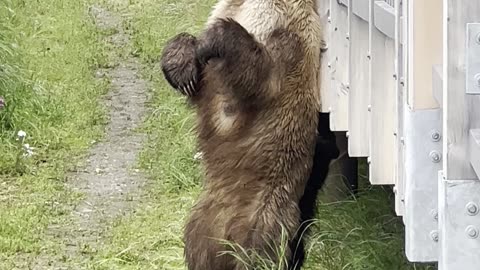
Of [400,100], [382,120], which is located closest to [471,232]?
[400,100]

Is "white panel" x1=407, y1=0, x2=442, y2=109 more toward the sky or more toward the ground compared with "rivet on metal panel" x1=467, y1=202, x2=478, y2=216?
more toward the sky

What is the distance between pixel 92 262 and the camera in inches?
265

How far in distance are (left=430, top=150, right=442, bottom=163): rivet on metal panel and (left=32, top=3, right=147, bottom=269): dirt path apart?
3572mm

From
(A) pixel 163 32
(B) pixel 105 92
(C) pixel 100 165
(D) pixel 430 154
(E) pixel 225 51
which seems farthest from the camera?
(A) pixel 163 32

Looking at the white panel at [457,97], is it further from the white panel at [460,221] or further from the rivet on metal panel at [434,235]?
the rivet on metal panel at [434,235]

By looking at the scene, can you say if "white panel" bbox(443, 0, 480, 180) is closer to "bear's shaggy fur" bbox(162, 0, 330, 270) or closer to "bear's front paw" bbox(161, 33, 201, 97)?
"bear's shaggy fur" bbox(162, 0, 330, 270)

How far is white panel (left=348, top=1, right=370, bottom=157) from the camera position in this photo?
497 cm

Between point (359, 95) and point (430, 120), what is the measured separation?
5.02 ft

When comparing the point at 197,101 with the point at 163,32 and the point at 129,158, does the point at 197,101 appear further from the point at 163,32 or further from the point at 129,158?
the point at 163,32

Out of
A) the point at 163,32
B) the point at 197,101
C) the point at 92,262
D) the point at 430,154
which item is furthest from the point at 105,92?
the point at 430,154

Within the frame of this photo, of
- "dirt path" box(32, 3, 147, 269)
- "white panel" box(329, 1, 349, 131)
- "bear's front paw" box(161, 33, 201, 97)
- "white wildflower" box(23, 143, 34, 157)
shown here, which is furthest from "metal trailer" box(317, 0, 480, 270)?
"white wildflower" box(23, 143, 34, 157)

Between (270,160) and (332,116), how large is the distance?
12.9 inches

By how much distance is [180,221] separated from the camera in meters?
7.34

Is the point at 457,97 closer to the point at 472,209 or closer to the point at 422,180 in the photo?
the point at 472,209
